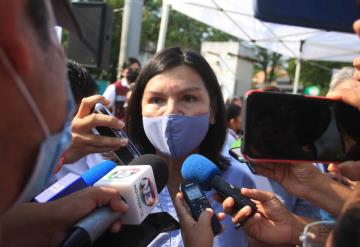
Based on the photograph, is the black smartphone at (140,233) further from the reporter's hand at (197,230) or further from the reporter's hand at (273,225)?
the reporter's hand at (273,225)

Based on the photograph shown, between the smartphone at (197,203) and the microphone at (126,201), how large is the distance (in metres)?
0.12

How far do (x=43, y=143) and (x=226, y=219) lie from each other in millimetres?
1168

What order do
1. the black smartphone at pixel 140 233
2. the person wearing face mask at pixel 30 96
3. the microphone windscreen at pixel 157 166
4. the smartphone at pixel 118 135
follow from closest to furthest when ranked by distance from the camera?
the person wearing face mask at pixel 30 96 → the black smartphone at pixel 140 233 → the microphone windscreen at pixel 157 166 → the smartphone at pixel 118 135

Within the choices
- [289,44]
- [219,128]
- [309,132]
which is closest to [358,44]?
[289,44]

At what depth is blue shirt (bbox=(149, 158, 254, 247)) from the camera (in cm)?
165

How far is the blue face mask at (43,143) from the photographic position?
73 cm

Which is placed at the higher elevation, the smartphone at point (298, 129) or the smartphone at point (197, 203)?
the smartphone at point (298, 129)

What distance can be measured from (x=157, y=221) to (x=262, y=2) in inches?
59.3

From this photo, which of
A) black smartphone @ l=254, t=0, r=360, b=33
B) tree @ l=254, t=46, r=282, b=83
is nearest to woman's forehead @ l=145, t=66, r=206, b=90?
black smartphone @ l=254, t=0, r=360, b=33

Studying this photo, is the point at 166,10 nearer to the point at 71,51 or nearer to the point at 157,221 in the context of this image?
the point at 71,51

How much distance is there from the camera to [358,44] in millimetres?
7312

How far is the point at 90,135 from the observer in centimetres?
160

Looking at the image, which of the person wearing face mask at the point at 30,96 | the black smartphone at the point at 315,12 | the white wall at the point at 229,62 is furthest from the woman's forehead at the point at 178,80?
the white wall at the point at 229,62

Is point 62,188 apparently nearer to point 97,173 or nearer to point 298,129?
point 97,173
